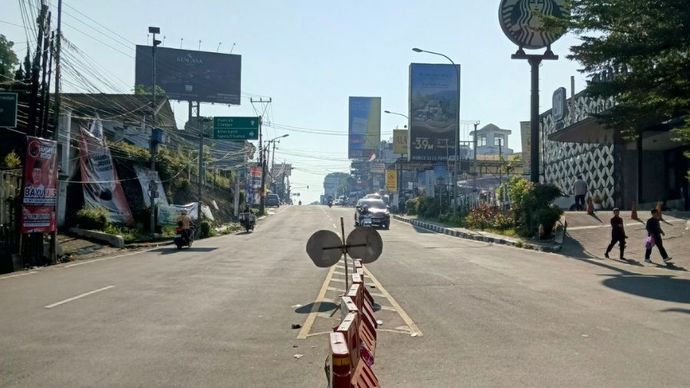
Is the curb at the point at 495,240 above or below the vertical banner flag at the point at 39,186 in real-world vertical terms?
below

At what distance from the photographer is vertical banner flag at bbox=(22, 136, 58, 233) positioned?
20.0 m

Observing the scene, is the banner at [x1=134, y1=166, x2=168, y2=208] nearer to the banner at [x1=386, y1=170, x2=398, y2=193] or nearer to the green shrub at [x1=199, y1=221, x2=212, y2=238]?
the green shrub at [x1=199, y1=221, x2=212, y2=238]

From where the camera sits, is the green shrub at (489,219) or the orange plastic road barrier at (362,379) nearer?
the orange plastic road barrier at (362,379)

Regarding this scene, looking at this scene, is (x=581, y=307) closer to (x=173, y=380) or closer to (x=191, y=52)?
(x=173, y=380)

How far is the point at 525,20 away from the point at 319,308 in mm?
25743

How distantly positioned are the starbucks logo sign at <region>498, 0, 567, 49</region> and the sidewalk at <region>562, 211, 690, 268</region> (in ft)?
28.5

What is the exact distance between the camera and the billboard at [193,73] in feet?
237

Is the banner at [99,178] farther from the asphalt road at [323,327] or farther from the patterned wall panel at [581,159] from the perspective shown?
the patterned wall panel at [581,159]

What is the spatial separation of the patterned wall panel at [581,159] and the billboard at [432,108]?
837 centimetres

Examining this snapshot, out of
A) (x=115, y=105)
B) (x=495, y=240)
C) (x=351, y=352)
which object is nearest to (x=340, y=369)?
(x=351, y=352)

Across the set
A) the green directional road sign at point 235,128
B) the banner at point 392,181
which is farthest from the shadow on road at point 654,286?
the banner at point 392,181

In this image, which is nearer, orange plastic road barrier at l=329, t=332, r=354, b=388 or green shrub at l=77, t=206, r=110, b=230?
orange plastic road barrier at l=329, t=332, r=354, b=388

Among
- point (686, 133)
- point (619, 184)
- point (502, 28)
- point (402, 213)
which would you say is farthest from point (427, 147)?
point (686, 133)

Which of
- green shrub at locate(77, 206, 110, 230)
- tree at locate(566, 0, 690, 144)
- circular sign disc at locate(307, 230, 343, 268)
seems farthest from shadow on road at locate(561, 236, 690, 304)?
green shrub at locate(77, 206, 110, 230)
